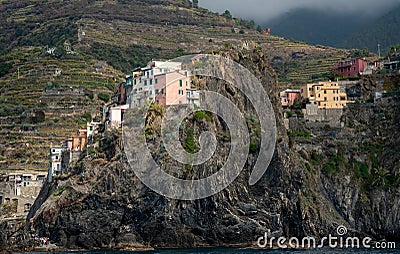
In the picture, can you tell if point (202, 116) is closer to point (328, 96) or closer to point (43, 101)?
point (328, 96)

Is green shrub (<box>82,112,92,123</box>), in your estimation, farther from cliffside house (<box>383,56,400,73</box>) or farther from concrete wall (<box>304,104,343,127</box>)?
cliffside house (<box>383,56,400,73</box>)

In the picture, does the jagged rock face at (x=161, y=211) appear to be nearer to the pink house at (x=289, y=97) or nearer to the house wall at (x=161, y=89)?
the house wall at (x=161, y=89)

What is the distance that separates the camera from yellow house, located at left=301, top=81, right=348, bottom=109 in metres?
111

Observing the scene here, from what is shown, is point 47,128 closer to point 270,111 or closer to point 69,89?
point 69,89

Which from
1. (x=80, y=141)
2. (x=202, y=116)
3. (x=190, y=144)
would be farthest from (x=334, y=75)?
(x=80, y=141)

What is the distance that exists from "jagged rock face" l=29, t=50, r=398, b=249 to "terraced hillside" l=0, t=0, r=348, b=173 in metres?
22.4

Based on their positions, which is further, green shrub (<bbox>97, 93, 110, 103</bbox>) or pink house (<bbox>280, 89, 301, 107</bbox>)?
green shrub (<bbox>97, 93, 110, 103</bbox>)

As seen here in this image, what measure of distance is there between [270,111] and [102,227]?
1079 inches

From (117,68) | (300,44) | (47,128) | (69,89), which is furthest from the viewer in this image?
(300,44)

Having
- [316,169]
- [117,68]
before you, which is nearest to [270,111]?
[316,169]

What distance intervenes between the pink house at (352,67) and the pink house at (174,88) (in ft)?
119

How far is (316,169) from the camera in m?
101
